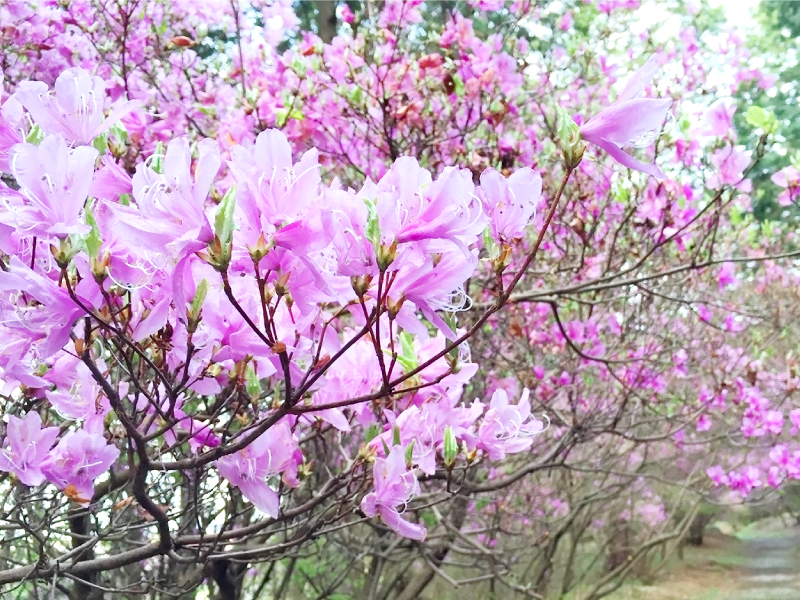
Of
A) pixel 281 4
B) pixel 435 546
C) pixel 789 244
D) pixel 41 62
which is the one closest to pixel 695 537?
pixel 789 244

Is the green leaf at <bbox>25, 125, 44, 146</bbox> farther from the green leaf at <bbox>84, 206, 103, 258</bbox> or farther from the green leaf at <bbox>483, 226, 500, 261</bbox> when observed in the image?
the green leaf at <bbox>483, 226, 500, 261</bbox>

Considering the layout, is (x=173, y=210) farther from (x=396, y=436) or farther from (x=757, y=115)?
(x=757, y=115)

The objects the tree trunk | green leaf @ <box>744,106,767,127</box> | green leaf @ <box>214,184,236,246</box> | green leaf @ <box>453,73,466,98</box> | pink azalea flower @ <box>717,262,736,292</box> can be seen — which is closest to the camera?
green leaf @ <box>214,184,236,246</box>

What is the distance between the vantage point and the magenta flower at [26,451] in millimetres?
1149

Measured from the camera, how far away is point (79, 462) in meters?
1.15

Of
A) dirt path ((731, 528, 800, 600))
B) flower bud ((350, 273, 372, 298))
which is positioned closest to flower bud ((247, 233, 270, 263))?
flower bud ((350, 273, 372, 298))

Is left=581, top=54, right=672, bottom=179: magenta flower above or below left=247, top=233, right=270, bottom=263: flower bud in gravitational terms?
above

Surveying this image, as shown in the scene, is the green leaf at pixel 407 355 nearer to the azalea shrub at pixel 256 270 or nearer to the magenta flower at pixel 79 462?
the azalea shrub at pixel 256 270

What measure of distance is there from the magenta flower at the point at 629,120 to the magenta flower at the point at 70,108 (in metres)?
0.62

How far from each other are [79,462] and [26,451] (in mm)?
91

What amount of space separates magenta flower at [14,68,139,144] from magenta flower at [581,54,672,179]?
2.04 ft

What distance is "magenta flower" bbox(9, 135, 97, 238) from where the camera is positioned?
0.76 metres

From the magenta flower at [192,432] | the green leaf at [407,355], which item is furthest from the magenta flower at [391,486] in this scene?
the magenta flower at [192,432]

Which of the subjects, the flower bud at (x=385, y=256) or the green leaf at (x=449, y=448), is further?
the green leaf at (x=449, y=448)
